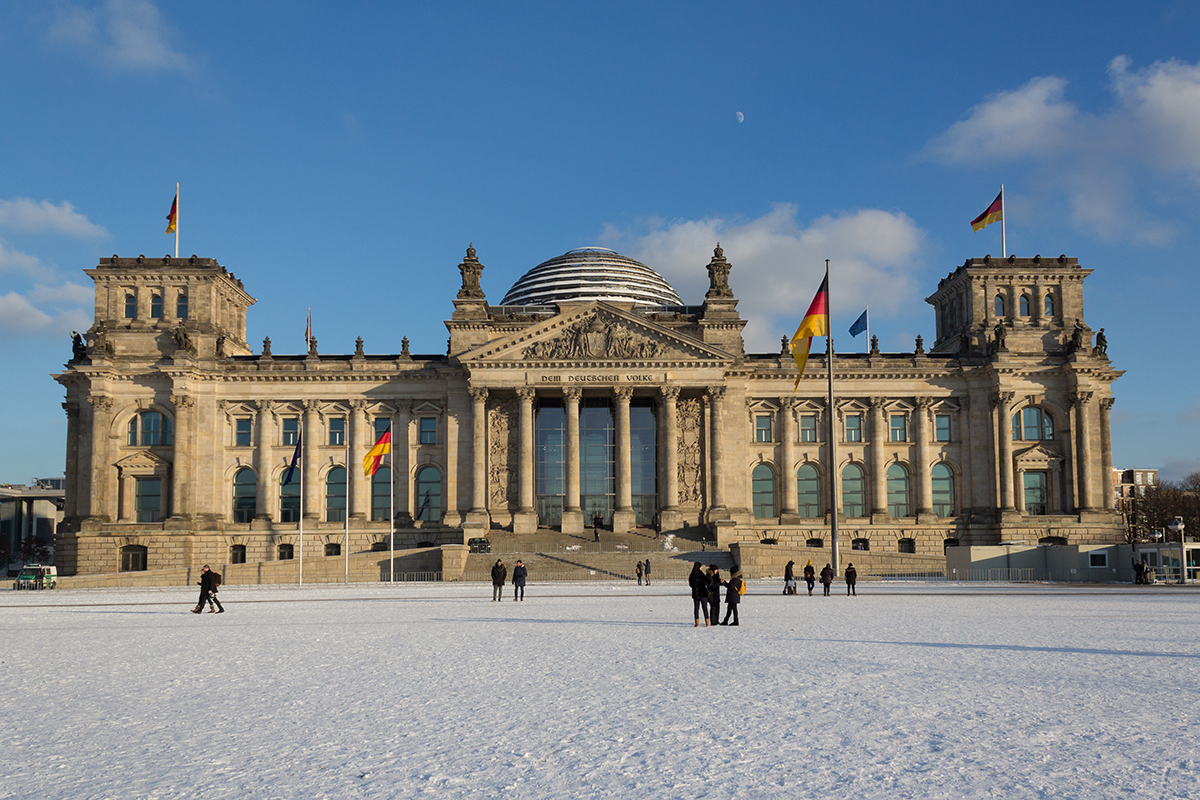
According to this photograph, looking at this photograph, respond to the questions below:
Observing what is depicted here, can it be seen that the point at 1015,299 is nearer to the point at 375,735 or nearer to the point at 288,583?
the point at 288,583

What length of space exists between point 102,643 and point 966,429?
225 feet

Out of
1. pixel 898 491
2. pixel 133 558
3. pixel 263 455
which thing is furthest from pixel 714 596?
pixel 133 558

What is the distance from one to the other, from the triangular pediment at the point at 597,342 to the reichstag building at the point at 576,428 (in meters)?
0.15

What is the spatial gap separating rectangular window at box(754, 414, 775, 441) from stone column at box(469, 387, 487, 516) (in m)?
20.9

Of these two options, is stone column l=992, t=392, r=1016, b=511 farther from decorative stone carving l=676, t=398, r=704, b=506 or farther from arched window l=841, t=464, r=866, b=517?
decorative stone carving l=676, t=398, r=704, b=506

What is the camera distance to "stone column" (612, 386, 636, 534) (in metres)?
73.4

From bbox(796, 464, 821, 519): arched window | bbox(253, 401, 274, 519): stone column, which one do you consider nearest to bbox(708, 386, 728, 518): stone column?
bbox(796, 464, 821, 519): arched window

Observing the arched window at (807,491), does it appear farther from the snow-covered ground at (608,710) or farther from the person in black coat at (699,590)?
the person in black coat at (699,590)

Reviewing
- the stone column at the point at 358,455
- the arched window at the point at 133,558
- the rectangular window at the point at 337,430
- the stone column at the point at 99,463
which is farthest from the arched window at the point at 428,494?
the stone column at the point at 99,463

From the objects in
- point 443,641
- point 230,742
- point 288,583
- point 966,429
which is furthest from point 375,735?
point 966,429

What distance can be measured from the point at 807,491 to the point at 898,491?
7068 millimetres

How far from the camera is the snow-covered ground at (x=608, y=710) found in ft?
34.7

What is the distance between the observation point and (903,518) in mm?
78875

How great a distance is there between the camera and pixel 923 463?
79.2 meters
